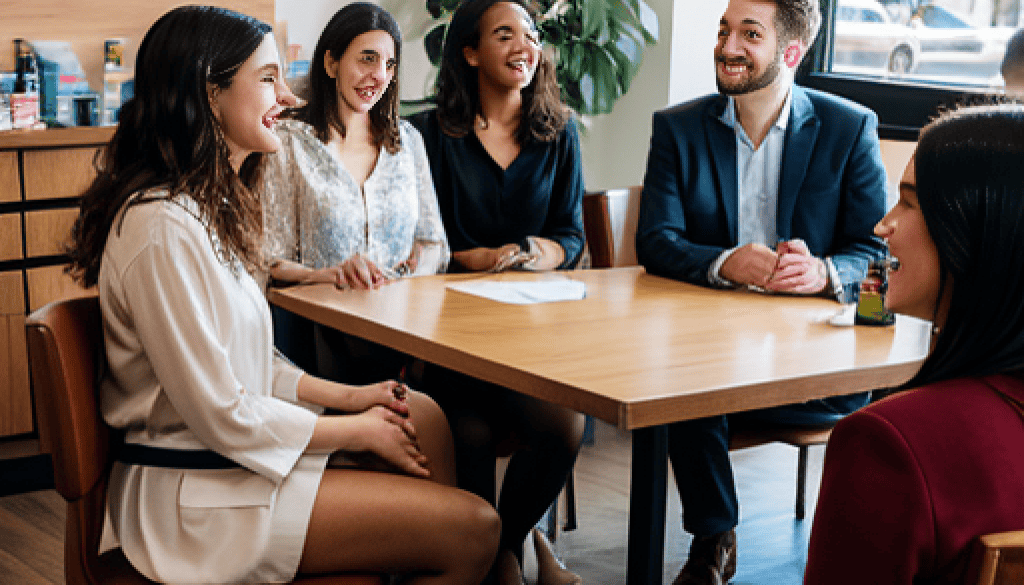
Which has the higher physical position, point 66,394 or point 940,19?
point 940,19

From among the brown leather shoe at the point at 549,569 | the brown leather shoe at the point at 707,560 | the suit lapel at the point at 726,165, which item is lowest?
the brown leather shoe at the point at 549,569

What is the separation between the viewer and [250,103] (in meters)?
1.77

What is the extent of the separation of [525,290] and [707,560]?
0.74 metres

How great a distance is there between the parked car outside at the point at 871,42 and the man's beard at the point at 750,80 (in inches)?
67.6

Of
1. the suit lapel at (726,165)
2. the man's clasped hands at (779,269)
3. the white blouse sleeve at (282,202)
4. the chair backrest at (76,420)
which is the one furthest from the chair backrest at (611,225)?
the chair backrest at (76,420)

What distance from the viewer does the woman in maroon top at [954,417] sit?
0.94 meters

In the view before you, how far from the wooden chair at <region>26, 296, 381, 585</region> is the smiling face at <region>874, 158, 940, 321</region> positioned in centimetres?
89

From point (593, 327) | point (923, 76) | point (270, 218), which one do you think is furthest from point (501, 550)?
point (923, 76)

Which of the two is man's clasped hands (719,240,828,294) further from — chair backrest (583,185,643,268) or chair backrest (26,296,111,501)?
chair backrest (26,296,111,501)

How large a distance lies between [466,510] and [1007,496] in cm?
91

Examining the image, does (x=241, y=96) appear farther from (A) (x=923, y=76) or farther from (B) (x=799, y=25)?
(A) (x=923, y=76)

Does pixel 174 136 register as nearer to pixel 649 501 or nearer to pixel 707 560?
pixel 649 501

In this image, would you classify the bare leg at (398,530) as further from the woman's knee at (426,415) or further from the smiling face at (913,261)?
the smiling face at (913,261)

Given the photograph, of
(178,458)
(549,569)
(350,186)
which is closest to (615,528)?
(549,569)
